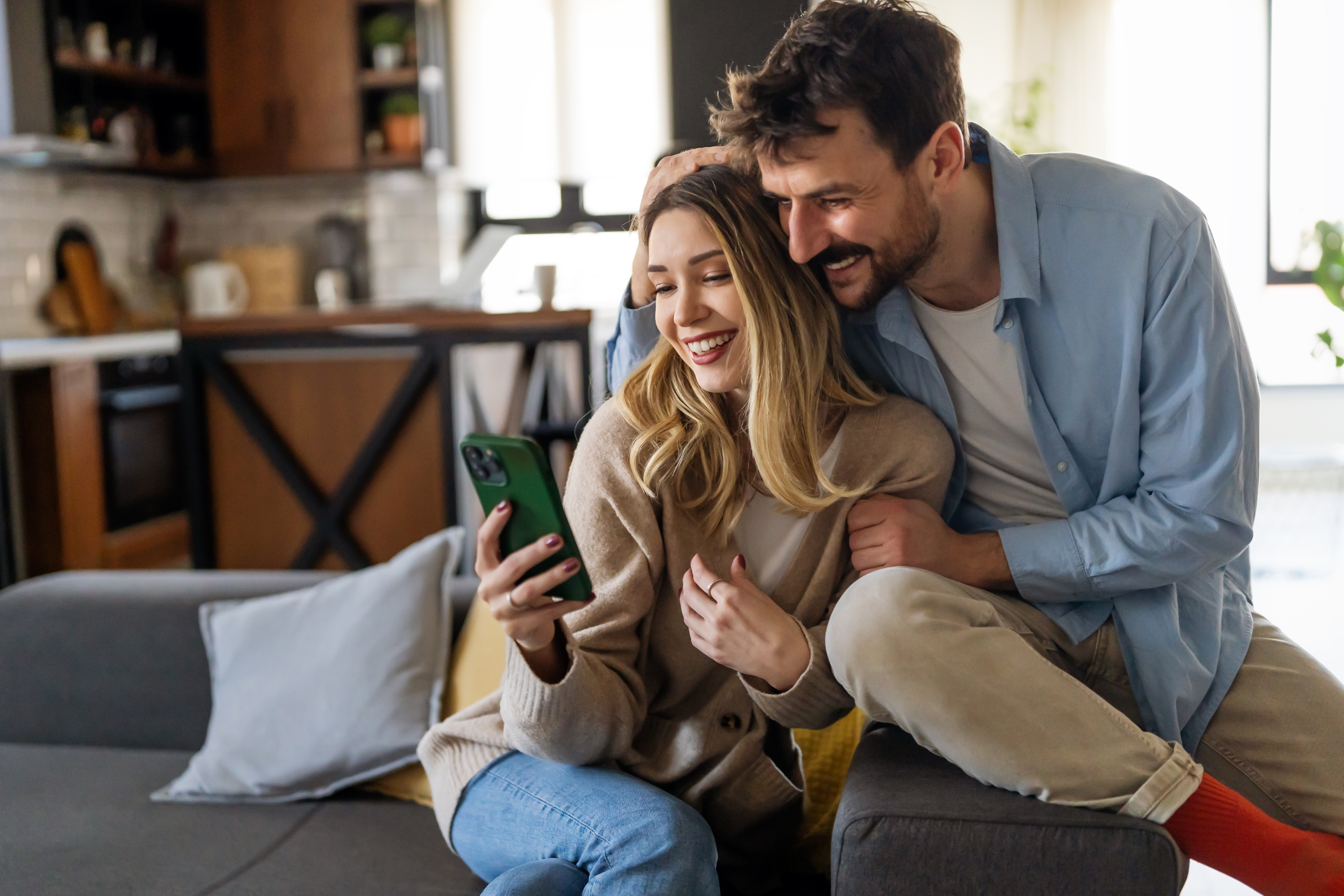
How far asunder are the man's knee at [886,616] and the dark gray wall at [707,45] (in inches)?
60.6

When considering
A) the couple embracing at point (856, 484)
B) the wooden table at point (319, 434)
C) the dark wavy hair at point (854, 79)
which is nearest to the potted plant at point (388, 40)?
the wooden table at point (319, 434)

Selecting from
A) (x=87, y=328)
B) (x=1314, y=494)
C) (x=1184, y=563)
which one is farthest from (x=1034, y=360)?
(x=1314, y=494)

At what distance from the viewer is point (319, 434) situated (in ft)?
11.2

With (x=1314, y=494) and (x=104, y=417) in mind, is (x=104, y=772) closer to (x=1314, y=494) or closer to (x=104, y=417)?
(x=104, y=417)

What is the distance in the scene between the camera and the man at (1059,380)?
4.38 ft

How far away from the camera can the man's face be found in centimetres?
136

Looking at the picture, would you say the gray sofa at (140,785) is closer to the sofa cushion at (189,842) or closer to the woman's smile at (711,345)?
the sofa cushion at (189,842)

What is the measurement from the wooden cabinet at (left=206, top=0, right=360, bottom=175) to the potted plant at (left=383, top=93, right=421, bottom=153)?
0.14 m

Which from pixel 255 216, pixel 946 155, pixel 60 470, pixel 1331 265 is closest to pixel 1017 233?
pixel 946 155

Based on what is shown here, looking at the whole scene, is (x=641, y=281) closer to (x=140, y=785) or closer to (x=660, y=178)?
(x=660, y=178)

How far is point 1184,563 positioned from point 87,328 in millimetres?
4643

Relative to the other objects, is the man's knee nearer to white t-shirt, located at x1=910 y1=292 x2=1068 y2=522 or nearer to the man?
the man

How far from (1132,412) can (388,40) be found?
4.49 meters

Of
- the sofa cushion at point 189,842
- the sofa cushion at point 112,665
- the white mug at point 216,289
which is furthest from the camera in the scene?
the white mug at point 216,289
